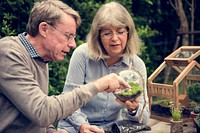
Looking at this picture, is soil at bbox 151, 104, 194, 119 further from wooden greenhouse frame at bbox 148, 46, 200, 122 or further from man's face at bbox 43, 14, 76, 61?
man's face at bbox 43, 14, 76, 61

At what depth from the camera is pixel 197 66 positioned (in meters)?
3.03

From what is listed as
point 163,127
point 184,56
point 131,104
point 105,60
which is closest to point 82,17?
point 184,56

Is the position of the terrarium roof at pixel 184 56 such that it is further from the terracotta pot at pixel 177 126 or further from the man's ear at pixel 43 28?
the man's ear at pixel 43 28

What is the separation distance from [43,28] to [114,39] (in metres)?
0.75

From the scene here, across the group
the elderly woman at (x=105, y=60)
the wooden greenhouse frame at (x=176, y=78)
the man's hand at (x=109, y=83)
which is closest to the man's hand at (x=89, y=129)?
the elderly woman at (x=105, y=60)

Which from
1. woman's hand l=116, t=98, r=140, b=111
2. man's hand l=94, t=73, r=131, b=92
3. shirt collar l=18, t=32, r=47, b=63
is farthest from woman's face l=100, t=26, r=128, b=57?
shirt collar l=18, t=32, r=47, b=63

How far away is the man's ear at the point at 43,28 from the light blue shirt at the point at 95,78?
733 millimetres

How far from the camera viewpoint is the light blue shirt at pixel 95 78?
8.47 ft

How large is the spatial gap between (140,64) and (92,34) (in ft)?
1.40

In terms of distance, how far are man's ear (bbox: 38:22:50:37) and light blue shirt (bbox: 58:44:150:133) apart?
0.73 meters

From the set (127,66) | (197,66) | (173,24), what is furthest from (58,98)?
(173,24)

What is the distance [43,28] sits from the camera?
73.8 inches

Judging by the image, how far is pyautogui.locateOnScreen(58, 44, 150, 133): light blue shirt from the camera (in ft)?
8.47

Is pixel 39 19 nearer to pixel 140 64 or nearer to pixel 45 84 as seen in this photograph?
pixel 45 84
